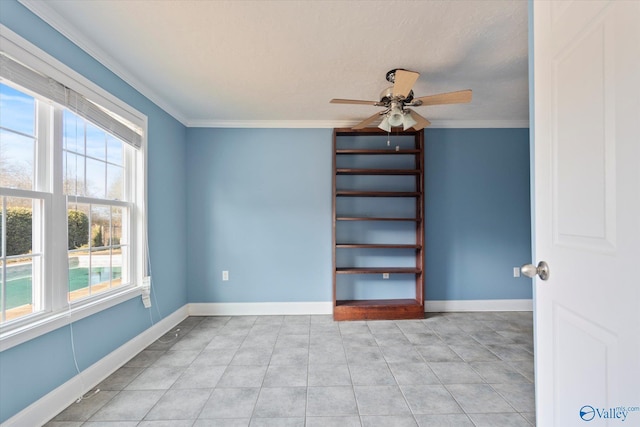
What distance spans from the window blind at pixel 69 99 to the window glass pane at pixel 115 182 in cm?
26

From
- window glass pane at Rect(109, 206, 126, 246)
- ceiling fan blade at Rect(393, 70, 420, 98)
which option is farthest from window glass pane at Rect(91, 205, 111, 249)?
ceiling fan blade at Rect(393, 70, 420, 98)

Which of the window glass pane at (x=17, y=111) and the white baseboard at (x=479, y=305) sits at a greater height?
the window glass pane at (x=17, y=111)

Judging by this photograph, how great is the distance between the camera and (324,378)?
215 cm

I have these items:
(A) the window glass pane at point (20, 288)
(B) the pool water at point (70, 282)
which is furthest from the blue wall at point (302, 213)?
(A) the window glass pane at point (20, 288)

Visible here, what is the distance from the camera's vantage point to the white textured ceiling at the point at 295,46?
169 cm

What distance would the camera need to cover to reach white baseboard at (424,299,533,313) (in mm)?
3662

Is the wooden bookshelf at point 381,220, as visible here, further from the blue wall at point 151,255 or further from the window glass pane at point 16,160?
the window glass pane at point 16,160

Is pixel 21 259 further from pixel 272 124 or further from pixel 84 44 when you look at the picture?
pixel 272 124

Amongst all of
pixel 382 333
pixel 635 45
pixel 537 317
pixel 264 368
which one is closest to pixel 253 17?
pixel 635 45

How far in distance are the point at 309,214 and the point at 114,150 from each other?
2.09 meters

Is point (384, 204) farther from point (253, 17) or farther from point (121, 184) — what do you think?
point (121, 184)

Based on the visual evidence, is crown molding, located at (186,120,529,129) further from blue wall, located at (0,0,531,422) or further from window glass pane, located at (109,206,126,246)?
window glass pane, located at (109,206,126,246)

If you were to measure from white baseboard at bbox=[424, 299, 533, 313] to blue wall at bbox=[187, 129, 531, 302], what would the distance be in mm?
64

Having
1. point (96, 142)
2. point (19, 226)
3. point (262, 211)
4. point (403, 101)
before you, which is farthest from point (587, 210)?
point (262, 211)
